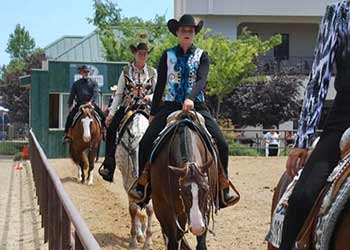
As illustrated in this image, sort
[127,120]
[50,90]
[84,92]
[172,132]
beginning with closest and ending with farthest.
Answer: [172,132], [127,120], [84,92], [50,90]

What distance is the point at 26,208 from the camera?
14477 mm

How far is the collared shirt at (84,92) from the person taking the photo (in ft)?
59.2

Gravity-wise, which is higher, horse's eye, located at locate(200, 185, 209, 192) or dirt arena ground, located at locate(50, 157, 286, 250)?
horse's eye, located at locate(200, 185, 209, 192)

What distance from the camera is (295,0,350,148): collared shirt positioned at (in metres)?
4.10

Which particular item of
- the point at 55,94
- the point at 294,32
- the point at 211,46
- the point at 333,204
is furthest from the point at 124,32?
the point at 333,204

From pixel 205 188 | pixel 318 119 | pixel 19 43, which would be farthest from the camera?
pixel 19 43

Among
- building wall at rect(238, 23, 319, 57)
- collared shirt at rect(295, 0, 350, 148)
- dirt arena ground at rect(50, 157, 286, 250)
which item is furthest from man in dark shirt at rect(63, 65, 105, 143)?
building wall at rect(238, 23, 319, 57)

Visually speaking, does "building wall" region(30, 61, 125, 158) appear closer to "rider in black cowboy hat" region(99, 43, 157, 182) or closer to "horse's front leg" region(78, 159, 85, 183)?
"horse's front leg" region(78, 159, 85, 183)

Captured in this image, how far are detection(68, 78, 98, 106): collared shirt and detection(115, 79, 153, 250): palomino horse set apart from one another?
24.8 feet

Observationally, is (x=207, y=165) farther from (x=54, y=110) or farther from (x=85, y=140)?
(x=54, y=110)

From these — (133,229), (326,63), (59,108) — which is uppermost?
(326,63)

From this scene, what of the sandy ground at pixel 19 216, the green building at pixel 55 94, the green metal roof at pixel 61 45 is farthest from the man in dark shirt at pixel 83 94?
the green metal roof at pixel 61 45

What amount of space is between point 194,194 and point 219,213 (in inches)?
228

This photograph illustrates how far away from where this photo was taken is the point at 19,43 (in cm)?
11938
